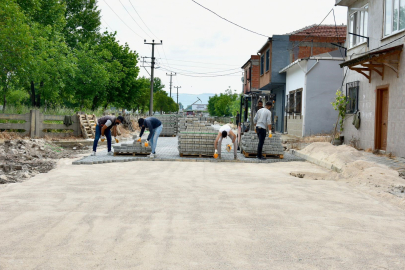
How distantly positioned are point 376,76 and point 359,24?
3014 mm

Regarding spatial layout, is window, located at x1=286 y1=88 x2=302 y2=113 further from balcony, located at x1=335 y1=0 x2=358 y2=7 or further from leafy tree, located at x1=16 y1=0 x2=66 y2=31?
leafy tree, located at x1=16 y1=0 x2=66 y2=31

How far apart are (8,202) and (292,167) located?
324 inches

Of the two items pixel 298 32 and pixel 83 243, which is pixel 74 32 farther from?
pixel 83 243

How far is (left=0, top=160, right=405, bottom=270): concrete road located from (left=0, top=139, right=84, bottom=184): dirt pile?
87 cm

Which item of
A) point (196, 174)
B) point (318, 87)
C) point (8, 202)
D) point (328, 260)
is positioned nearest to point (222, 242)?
point (328, 260)

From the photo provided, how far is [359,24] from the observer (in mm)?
17047

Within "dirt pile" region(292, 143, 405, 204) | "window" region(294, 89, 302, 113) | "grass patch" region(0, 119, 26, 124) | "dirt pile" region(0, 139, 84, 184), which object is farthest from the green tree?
"window" region(294, 89, 302, 113)

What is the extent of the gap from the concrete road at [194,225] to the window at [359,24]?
941 centimetres

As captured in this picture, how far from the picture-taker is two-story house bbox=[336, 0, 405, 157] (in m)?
13.2

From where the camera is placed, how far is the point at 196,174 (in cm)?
1054

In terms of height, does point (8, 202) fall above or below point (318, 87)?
below

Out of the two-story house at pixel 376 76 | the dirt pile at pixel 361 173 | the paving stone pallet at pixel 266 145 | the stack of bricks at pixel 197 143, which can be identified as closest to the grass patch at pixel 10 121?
the stack of bricks at pixel 197 143

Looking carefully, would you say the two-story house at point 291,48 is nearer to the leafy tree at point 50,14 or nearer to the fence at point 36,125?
the fence at point 36,125

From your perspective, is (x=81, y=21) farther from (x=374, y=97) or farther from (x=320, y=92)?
(x=374, y=97)
